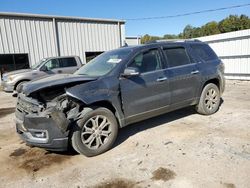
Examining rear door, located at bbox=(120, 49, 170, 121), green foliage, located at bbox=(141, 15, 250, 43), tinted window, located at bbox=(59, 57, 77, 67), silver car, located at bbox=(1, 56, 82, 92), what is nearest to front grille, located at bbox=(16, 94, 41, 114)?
rear door, located at bbox=(120, 49, 170, 121)

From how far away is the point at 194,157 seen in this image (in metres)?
3.81

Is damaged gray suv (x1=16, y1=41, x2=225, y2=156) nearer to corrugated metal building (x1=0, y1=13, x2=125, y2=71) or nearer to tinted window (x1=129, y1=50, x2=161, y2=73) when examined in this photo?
tinted window (x1=129, y1=50, x2=161, y2=73)

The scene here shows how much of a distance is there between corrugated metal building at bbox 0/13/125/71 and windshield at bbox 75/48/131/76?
12.5 metres

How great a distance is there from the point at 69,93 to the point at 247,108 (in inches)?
194

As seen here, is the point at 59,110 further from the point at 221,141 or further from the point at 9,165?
the point at 221,141

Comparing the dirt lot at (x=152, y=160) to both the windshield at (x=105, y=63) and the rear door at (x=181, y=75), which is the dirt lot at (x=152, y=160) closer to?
the rear door at (x=181, y=75)

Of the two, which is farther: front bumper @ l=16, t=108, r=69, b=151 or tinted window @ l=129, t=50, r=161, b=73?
tinted window @ l=129, t=50, r=161, b=73

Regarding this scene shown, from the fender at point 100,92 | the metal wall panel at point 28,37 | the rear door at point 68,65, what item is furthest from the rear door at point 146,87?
the metal wall panel at point 28,37

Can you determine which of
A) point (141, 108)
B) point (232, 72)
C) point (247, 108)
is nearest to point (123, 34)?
point (232, 72)

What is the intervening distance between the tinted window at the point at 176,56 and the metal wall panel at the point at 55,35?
43.9 feet

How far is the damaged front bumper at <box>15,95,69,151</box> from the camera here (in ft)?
12.3

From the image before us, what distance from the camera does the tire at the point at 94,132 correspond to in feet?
12.8

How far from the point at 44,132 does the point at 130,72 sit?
5.70ft

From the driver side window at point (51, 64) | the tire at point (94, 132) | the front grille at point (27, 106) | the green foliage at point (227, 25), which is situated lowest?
the tire at point (94, 132)
